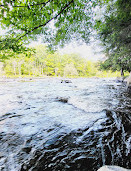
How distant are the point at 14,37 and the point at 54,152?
264cm

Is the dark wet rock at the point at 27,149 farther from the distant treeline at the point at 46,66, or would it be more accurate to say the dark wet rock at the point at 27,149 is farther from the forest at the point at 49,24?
the distant treeline at the point at 46,66

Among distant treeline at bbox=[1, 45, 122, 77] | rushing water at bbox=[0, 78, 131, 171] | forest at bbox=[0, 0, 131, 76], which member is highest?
distant treeline at bbox=[1, 45, 122, 77]

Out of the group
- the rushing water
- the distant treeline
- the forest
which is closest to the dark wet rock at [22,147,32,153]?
the rushing water

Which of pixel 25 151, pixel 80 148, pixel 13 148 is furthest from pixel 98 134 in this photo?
pixel 13 148

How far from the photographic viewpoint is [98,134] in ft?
6.86

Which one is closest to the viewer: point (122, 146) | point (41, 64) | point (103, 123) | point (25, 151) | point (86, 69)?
point (25, 151)

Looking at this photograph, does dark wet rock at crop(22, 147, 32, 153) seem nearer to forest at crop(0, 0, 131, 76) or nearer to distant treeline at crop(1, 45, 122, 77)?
forest at crop(0, 0, 131, 76)

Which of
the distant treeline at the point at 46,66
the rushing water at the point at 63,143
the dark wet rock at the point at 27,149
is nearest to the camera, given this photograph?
the rushing water at the point at 63,143

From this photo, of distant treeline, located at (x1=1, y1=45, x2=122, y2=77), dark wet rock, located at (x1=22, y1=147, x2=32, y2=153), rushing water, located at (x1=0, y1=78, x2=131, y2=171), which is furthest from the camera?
distant treeline, located at (x1=1, y1=45, x2=122, y2=77)

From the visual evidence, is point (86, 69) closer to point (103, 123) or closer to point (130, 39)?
point (130, 39)

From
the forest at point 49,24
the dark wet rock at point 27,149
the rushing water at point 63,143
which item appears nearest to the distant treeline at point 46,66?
the forest at point 49,24

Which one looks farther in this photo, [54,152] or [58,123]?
[58,123]

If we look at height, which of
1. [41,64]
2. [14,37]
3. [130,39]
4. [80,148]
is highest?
[41,64]

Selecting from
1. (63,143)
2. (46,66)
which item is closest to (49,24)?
(63,143)
